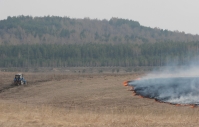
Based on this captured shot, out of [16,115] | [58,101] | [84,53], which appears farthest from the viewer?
[84,53]

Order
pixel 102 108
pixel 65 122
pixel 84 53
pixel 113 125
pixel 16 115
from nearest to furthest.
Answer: pixel 113 125, pixel 65 122, pixel 16 115, pixel 102 108, pixel 84 53

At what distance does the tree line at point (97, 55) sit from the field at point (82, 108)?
77480 mm

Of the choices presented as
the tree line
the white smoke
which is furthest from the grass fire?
the tree line

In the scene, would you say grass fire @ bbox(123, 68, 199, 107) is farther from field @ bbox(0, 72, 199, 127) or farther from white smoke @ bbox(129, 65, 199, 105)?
field @ bbox(0, 72, 199, 127)

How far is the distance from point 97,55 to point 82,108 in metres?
125

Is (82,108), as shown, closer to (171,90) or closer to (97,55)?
(171,90)

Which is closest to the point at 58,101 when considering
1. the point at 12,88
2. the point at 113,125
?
the point at 12,88

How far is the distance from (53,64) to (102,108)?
4521 inches

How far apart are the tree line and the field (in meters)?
77.5

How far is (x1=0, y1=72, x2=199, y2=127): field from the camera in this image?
28.2 meters

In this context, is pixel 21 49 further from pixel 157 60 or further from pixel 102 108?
pixel 102 108

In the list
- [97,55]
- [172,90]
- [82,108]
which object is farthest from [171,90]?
[97,55]

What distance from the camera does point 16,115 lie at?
104ft

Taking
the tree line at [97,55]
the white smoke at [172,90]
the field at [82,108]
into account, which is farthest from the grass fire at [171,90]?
the tree line at [97,55]
